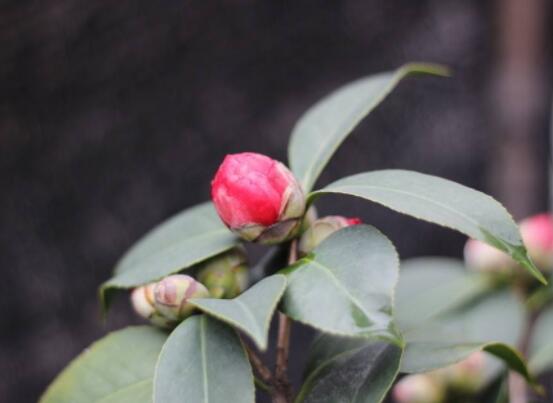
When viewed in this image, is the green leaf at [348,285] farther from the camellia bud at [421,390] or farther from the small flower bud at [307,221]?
the camellia bud at [421,390]

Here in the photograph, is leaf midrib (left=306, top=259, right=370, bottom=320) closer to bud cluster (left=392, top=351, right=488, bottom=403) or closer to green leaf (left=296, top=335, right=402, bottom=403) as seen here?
green leaf (left=296, top=335, right=402, bottom=403)

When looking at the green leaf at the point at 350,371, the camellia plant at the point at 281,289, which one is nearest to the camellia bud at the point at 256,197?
the camellia plant at the point at 281,289

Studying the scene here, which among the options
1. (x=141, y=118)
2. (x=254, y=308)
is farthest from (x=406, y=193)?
(x=141, y=118)

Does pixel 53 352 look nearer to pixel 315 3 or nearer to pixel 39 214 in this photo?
pixel 39 214

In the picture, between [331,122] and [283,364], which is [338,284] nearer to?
[283,364]

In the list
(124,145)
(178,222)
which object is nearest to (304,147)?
(178,222)

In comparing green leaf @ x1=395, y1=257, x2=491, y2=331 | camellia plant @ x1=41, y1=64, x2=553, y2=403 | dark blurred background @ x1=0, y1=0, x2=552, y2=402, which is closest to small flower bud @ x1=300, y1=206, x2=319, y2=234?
camellia plant @ x1=41, y1=64, x2=553, y2=403

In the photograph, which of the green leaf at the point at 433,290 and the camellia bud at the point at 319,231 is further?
the green leaf at the point at 433,290
